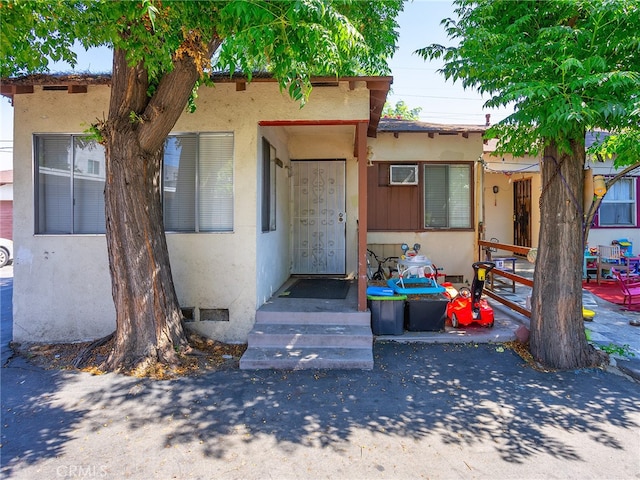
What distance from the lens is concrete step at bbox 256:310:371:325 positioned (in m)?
5.24

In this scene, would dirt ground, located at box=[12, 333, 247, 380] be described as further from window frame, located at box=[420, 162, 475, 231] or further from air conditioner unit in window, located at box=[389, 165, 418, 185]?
window frame, located at box=[420, 162, 475, 231]

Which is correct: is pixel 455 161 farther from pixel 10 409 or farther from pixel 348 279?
pixel 10 409

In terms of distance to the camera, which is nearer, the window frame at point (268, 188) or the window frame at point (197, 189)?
the window frame at point (197, 189)

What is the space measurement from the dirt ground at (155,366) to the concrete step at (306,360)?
0.81 feet

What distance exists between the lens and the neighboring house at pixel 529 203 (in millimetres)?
10445

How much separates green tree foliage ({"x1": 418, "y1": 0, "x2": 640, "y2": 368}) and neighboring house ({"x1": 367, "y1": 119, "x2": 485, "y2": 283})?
3256mm

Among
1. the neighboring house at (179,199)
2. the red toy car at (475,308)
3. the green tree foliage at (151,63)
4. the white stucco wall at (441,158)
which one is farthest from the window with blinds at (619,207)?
the green tree foliage at (151,63)

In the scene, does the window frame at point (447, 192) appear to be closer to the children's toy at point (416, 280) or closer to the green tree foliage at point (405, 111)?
the children's toy at point (416, 280)

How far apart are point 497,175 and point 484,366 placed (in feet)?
33.5

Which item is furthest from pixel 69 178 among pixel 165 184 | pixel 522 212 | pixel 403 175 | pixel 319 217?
pixel 522 212

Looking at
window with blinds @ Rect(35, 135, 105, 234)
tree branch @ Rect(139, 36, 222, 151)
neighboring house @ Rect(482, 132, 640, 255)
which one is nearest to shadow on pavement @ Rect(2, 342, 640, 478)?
window with blinds @ Rect(35, 135, 105, 234)

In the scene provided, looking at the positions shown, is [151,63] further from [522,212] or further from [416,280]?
[522,212]

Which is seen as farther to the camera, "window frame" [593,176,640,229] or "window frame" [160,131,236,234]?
"window frame" [593,176,640,229]

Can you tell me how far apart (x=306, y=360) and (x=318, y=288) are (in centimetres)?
238
